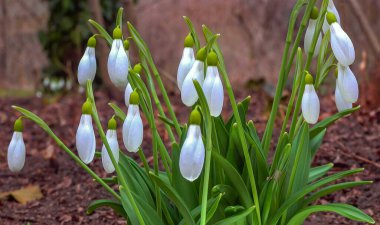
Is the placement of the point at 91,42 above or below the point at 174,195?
above

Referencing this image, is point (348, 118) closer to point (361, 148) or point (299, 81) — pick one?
point (361, 148)

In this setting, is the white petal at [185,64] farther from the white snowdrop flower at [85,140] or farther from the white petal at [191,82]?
the white snowdrop flower at [85,140]

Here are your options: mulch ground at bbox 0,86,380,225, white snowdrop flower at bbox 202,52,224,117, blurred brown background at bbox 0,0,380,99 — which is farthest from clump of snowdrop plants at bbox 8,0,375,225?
blurred brown background at bbox 0,0,380,99

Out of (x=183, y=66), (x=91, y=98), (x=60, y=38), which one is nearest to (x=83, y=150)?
(x=91, y=98)

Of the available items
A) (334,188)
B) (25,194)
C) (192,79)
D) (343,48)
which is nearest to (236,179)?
(334,188)

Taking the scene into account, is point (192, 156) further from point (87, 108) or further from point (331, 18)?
point (331, 18)

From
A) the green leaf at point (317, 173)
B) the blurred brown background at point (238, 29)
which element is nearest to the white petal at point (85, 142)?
the green leaf at point (317, 173)
